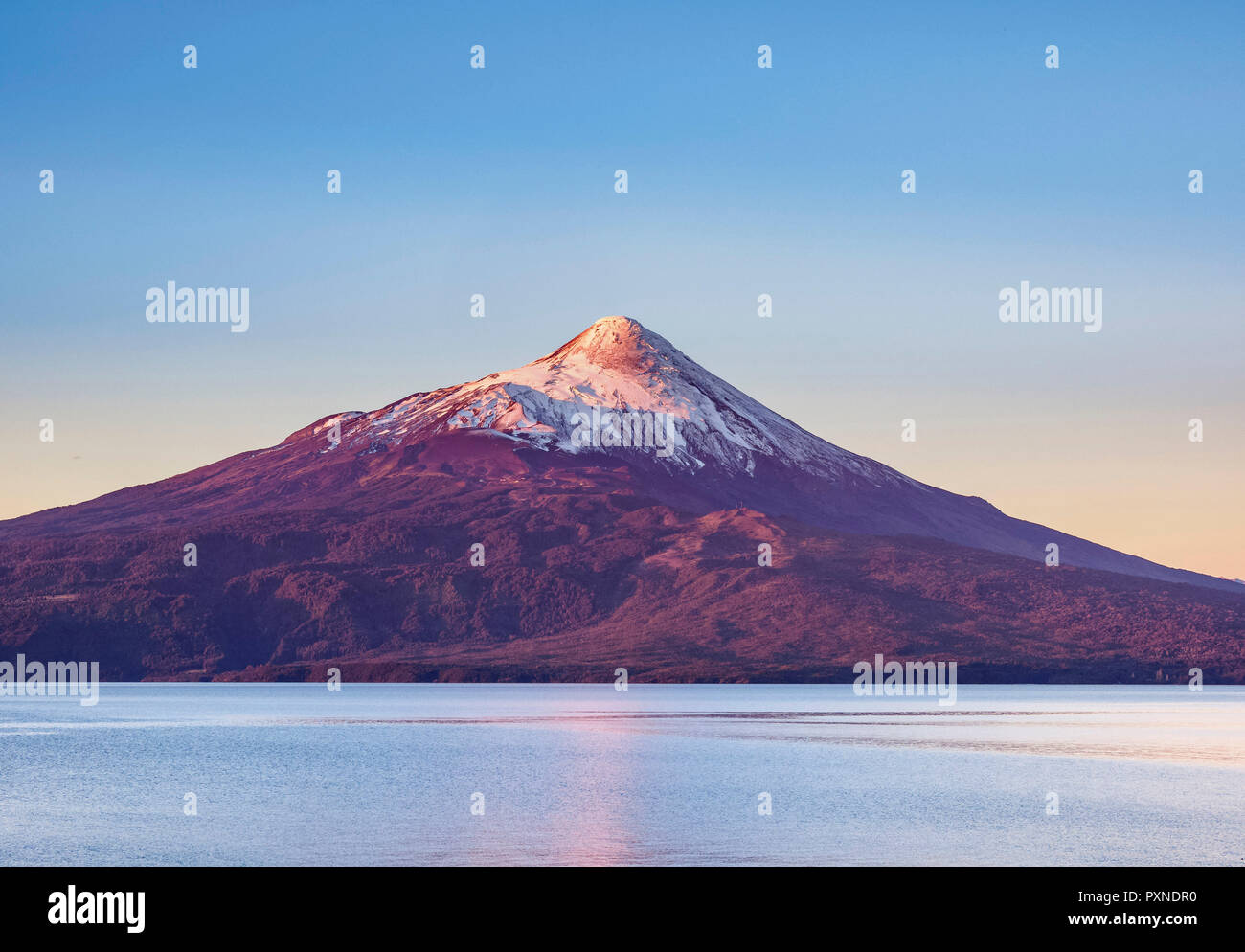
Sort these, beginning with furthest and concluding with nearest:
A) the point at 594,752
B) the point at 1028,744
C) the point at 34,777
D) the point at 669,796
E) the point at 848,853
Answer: the point at 1028,744 < the point at 594,752 < the point at 34,777 < the point at 669,796 < the point at 848,853
